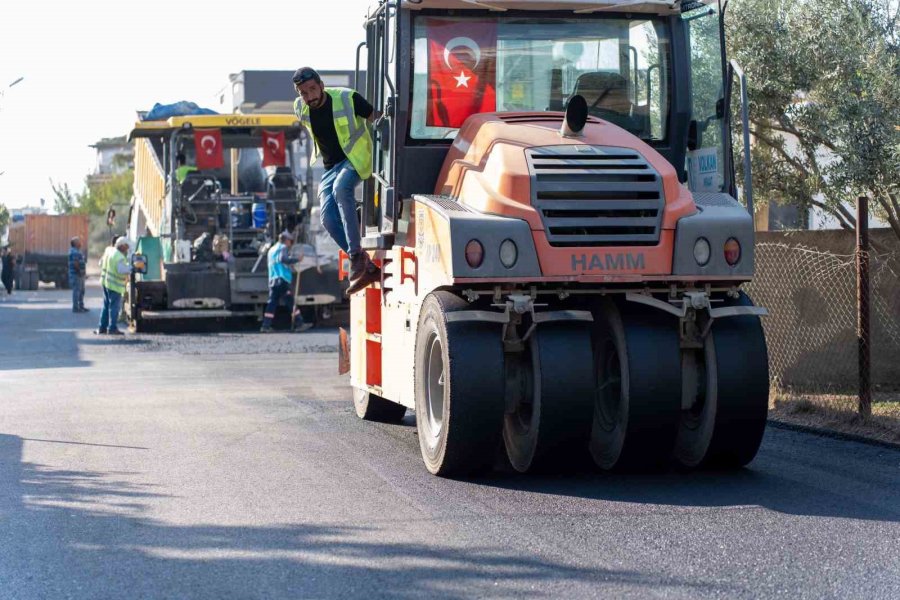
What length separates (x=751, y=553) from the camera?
20.7 feet

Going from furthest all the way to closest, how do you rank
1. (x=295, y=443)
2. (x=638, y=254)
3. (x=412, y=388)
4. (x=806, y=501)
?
(x=295, y=443) → (x=412, y=388) → (x=638, y=254) → (x=806, y=501)

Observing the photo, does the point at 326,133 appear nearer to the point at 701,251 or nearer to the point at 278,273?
the point at 701,251

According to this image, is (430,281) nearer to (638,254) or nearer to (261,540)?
(638,254)

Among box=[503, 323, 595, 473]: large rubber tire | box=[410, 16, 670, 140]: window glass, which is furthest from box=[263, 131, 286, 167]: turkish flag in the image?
box=[503, 323, 595, 473]: large rubber tire

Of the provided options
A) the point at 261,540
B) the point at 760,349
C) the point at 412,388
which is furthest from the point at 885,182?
the point at 261,540

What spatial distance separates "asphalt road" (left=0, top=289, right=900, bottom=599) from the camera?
586 cm

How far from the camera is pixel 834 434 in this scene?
10.1m

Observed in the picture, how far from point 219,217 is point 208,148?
119 cm

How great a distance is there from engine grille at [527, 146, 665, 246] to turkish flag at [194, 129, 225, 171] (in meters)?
16.1

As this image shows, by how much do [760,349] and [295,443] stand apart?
3474 millimetres

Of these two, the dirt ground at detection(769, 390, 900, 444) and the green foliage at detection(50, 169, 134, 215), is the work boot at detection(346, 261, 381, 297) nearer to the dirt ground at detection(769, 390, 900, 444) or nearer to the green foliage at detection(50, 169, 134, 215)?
the dirt ground at detection(769, 390, 900, 444)

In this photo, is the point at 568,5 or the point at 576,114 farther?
the point at 568,5

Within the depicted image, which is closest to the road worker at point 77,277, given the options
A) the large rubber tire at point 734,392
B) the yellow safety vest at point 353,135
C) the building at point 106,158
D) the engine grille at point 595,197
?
the yellow safety vest at point 353,135

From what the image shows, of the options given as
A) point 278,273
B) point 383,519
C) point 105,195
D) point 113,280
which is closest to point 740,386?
point 383,519
